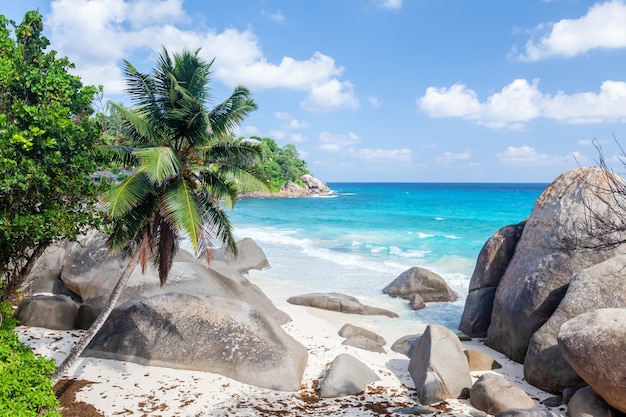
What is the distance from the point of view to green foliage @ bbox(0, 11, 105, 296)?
8719 millimetres

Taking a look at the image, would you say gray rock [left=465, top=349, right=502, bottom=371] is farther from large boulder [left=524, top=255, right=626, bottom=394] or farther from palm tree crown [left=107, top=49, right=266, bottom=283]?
palm tree crown [left=107, top=49, right=266, bottom=283]

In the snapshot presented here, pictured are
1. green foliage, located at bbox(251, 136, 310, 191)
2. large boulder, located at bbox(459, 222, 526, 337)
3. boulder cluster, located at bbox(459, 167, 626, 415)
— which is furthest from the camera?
green foliage, located at bbox(251, 136, 310, 191)

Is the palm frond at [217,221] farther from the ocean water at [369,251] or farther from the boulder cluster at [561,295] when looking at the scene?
the ocean water at [369,251]

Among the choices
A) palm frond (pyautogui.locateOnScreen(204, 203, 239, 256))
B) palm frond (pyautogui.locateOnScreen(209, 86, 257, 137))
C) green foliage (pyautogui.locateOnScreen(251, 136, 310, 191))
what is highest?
green foliage (pyautogui.locateOnScreen(251, 136, 310, 191))

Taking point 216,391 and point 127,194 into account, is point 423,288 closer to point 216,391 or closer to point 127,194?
point 216,391

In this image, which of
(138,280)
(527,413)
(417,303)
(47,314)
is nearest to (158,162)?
(138,280)

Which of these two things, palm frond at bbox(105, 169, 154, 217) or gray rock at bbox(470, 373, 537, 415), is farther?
gray rock at bbox(470, 373, 537, 415)

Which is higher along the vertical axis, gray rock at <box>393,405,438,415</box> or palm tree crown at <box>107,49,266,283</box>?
palm tree crown at <box>107,49,266,283</box>

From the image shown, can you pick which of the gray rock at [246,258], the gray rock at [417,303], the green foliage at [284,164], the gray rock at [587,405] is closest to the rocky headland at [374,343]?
the gray rock at [587,405]

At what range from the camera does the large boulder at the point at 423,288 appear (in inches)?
899

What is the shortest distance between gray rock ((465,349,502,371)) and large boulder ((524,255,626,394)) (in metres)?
1.06

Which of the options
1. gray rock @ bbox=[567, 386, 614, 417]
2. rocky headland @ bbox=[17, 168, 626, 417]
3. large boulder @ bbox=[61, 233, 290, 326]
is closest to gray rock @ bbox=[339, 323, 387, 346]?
rocky headland @ bbox=[17, 168, 626, 417]

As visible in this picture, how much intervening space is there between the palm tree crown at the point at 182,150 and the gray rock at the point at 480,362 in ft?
27.9

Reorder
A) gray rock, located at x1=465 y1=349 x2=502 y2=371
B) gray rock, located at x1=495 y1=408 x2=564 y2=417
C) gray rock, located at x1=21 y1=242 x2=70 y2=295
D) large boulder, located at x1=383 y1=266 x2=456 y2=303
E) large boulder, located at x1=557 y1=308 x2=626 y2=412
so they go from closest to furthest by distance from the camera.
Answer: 1. gray rock, located at x1=495 y1=408 x2=564 y2=417
2. large boulder, located at x1=557 y1=308 x2=626 y2=412
3. gray rock, located at x1=465 y1=349 x2=502 y2=371
4. gray rock, located at x1=21 y1=242 x2=70 y2=295
5. large boulder, located at x1=383 y1=266 x2=456 y2=303
